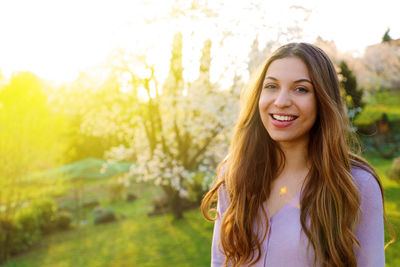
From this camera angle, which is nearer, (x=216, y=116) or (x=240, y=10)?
(x=240, y=10)

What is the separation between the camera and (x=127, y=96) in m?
10.8

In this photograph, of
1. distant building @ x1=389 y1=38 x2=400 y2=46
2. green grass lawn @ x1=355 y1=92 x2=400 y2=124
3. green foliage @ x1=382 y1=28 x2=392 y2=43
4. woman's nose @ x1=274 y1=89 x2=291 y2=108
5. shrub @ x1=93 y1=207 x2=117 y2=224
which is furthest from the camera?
green foliage @ x1=382 y1=28 x2=392 y2=43

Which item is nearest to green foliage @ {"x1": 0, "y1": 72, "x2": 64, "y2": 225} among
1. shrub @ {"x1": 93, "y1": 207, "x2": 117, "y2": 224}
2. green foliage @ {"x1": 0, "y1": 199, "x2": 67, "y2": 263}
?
green foliage @ {"x1": 0, "y1": 199, "x2": 67, "y2": 263}

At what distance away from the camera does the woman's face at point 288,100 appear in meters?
1.65

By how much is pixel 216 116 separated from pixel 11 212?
629 centimetres

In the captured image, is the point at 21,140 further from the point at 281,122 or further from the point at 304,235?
the point at 304,235

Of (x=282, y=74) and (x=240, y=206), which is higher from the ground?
(x=282, y=74)

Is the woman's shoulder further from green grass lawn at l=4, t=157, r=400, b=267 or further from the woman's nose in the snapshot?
green grass lawn at l=4, t=157, r=400, b=267

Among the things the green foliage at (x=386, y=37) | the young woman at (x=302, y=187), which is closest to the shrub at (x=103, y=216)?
the young woman at (x=302, y=187)

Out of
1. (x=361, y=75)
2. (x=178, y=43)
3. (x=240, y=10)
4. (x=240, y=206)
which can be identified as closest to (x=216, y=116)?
(x=178, y=43)

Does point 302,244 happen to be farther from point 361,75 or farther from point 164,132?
point 361,75

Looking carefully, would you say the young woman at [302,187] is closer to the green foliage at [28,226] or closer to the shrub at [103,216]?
the green foliage at [28,226]

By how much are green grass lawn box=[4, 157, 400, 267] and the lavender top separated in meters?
6.14

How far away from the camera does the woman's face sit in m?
1.65
